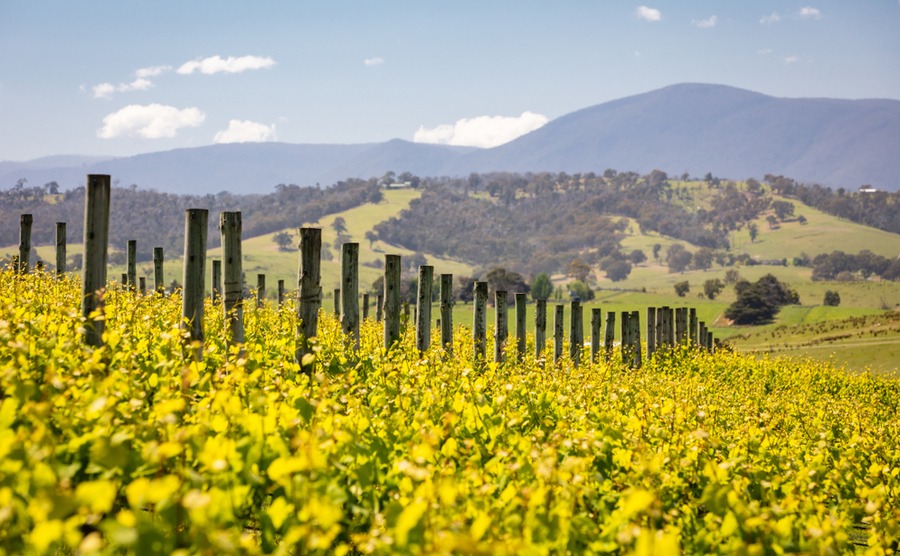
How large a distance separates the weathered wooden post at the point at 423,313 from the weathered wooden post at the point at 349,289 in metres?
2.55

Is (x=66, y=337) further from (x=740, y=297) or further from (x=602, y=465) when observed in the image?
(x=740, y=297)

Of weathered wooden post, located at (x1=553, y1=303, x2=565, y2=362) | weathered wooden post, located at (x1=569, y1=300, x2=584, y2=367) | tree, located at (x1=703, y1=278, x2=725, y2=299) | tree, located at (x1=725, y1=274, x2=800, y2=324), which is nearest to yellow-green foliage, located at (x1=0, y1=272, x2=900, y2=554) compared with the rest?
weathered wooden post, located at (x1=553, y1=303, x2=565, y2=362)

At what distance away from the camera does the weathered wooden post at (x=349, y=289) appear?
440 inches

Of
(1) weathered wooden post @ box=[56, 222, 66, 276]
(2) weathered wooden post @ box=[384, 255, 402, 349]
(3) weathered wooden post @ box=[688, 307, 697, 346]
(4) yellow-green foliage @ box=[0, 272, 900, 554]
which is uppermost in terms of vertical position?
(1) weathered wooden post @ box=[56, 222, 66, 276]

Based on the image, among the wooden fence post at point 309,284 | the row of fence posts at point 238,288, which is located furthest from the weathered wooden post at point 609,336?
the wooden fence post at point 309,284

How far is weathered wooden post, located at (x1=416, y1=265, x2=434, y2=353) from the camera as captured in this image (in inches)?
568

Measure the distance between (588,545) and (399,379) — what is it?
11.3ft

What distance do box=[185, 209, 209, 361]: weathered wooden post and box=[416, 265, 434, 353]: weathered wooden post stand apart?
544 cm

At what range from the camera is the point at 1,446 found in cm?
333

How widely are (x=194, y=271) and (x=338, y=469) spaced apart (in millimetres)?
4728

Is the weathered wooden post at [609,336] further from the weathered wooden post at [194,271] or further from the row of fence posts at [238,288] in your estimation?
the weathered wooden post at [194,271]

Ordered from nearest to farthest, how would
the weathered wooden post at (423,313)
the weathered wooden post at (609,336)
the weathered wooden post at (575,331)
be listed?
1. the weathered wooden post at (423,313)
2. the weathered wooden post at (575,331)
3. the weathered wooden post at (609,336)

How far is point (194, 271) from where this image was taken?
8969 millimetres

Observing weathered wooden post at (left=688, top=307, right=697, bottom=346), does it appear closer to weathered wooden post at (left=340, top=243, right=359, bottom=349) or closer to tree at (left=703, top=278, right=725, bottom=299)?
weathered wooden post at (left=340, top=243, right=359, bottom=349)
